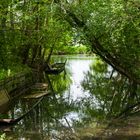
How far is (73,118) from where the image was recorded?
1938 centimetres

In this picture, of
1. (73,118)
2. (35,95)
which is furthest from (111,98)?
(73,118)

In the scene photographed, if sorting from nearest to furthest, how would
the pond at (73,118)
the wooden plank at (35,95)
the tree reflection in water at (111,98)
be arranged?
Result: the pond at (73,118) < the tree reflection in water at (111,98) < the wooden plank at (35,95)

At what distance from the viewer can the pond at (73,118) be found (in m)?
15.9

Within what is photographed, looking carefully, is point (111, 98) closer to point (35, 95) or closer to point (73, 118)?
point (35, 95)

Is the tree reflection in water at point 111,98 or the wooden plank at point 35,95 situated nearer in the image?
the tree reflection in water at point 111,98

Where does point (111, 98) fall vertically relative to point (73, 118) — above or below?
below

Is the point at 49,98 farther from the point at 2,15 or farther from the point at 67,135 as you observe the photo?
the point at 67,135

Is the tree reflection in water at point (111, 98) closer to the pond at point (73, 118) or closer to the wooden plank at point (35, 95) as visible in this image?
the pond at point (73, 118)

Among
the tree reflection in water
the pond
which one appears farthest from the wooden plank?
the tree reflection in water

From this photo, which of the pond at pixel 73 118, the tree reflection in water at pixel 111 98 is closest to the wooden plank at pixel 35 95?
the pond at pixel 73 118

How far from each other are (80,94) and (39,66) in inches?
434

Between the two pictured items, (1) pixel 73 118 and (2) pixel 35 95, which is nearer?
(1) pixel 73 118

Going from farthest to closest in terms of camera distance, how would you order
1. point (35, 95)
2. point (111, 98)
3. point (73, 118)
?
point (35, 95) → point (111, 98) → point (73, 118)

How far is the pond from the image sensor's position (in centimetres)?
1586
